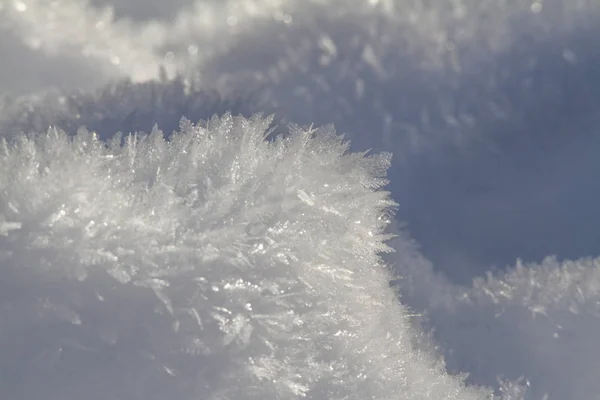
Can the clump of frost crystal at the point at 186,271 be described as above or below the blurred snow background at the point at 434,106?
below

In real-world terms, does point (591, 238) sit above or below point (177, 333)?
above

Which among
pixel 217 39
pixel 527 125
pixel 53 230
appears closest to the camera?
pixel 53 230

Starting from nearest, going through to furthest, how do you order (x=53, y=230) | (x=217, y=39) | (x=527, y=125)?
(x=53, y=230) → (x=217, y=39) → (x=527, y=125)

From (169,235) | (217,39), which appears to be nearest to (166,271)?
(169,235)

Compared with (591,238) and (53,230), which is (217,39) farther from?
(591,238)

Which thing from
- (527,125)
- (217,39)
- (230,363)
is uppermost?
(527,125)
